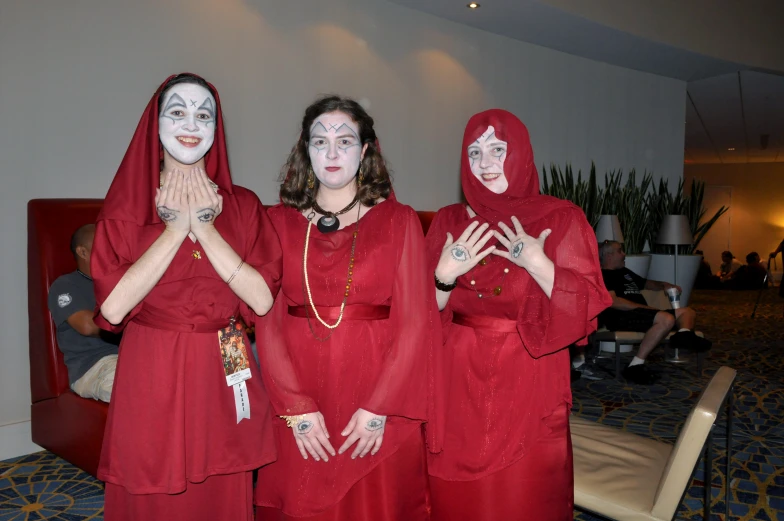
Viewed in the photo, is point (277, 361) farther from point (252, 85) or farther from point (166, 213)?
point (252, 85)

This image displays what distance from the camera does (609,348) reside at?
248 inches

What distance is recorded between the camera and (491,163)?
75.9 inches

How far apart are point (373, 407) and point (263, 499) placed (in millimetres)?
418

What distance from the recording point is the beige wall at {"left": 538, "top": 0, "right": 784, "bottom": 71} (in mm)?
5891

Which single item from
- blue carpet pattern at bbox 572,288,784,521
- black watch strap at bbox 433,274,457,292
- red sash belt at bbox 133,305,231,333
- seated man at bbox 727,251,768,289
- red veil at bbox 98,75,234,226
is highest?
red veil at bbox 98,75,234,226

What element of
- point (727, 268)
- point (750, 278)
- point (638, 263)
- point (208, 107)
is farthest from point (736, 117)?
point (208, 107)

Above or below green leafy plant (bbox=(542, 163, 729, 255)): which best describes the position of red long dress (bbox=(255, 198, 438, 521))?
below

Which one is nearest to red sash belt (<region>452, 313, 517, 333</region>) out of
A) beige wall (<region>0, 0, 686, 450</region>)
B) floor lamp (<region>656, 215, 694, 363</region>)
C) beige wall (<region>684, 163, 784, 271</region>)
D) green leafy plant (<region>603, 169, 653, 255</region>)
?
beige wall (<region>0, 0, 686, 450</region>)

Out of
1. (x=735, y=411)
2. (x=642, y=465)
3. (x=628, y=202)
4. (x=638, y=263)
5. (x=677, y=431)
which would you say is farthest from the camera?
(x=628, y=202)

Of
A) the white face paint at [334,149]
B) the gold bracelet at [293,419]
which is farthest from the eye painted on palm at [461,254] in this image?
the gold bracelet at [293,419]

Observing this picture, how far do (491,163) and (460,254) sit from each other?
303 millimetres

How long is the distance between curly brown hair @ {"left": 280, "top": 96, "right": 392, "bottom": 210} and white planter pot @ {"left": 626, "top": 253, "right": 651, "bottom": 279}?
519cm

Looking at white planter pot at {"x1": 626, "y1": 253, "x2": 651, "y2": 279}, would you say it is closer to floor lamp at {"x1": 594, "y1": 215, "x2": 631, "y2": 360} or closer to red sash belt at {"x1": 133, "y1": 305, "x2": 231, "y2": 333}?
floor lamp at {"x1": 594, "y1": 215, "x2": 631, "y2": 360}

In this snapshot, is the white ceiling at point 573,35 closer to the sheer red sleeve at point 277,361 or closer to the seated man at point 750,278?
the sheer red sleeve at point 277,361
